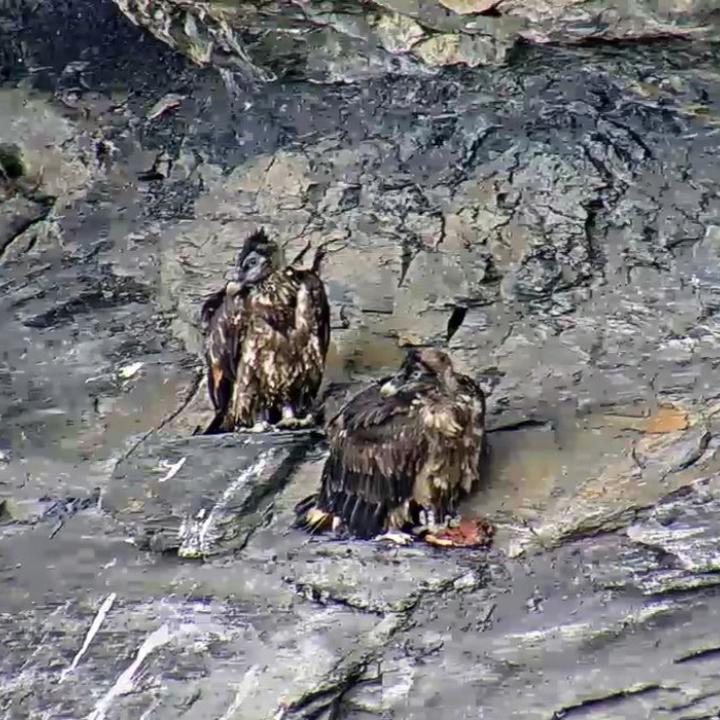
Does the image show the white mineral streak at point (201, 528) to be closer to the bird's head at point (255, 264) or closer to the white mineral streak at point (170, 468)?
the white mineral streak at point (170, 468)

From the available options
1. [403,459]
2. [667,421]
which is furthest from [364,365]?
[403,459]

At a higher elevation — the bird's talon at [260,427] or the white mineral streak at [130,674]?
the bird's talon at [260,427]

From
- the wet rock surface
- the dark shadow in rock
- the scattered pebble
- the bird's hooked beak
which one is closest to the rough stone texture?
the wet rock surface

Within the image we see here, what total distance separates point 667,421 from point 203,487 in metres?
1.94

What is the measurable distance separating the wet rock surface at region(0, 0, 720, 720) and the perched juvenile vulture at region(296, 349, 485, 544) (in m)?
0.17

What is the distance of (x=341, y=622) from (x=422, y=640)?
30cm

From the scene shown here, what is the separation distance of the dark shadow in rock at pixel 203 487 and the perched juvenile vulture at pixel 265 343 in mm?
235

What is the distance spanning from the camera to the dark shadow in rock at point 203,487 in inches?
232

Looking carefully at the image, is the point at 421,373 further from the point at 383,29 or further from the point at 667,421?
the point at 383,29

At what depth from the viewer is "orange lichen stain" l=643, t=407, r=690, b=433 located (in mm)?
6270

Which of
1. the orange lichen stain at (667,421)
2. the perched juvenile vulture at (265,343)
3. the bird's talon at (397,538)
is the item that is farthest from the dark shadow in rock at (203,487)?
the orange lichen stain at (667,421)

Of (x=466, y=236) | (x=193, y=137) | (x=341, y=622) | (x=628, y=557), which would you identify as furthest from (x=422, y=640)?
(x=193, y=137)

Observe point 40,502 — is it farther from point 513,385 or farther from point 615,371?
point 615,371

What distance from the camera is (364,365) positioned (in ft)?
24.5
